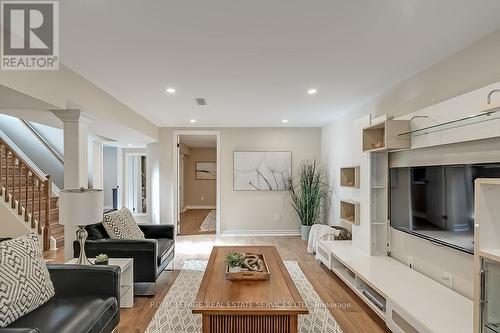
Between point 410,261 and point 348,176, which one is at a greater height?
point 348,176

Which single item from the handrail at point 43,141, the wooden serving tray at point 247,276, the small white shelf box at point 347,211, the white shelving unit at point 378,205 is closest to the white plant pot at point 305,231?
the small white shelf box at point 347,211

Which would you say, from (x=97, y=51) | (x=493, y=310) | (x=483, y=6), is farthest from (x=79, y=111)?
(x=493, y=310)

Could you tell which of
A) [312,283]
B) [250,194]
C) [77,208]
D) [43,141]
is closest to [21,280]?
[77,208]

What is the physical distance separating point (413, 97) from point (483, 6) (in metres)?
1.27

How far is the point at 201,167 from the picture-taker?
10.3 meters

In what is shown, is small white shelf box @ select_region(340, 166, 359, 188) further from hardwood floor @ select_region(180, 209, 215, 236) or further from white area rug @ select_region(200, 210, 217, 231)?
white area rug @ select_region(200, 210, 217, 231)

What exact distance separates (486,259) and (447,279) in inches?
39.3

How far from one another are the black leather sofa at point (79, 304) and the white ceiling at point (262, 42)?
1.72m

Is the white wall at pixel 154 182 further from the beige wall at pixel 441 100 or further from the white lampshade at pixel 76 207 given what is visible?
the beige wall at pixel 441 100

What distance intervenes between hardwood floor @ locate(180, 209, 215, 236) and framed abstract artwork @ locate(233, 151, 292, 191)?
1373 mm

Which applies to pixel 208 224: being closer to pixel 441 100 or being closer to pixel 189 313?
pixel 189 313

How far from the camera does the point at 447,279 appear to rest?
8.09 ft

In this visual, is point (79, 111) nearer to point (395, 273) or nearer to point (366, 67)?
point (366, 67)

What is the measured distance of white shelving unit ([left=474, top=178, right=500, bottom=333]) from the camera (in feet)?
5.41
